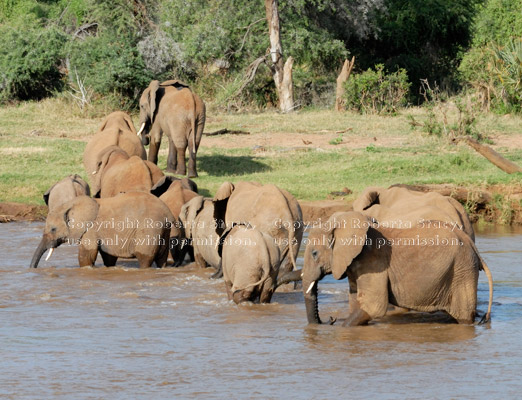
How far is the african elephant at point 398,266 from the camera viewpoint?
7.59 meters

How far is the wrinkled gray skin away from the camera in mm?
10375

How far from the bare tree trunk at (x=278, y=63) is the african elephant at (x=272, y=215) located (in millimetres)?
16851

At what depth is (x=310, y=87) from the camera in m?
28.8

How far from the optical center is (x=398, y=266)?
25.1ft

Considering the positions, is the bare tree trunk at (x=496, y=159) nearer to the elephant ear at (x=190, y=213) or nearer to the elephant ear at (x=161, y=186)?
the elephant ear at (x=161, y=186)

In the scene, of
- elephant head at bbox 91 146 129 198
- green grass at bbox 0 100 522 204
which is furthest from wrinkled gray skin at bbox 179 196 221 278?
green grass at bbox 0 100 522 204

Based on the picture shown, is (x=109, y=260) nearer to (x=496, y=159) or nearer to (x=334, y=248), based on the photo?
(x=334, y=248)

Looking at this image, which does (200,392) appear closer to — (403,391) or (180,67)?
(403,391)

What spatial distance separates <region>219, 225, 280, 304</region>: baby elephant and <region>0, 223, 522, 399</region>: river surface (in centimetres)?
15

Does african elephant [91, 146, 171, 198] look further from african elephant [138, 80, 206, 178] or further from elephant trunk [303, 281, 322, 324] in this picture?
elephant trunk [303, 281, 322, 324]

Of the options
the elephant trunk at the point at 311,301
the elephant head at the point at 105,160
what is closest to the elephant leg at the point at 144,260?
the elephant head at the point at 105,160

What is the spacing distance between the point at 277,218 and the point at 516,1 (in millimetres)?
26691

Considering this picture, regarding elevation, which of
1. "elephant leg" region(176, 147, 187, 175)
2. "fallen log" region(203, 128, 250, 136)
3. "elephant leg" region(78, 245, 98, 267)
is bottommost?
"elephant leg" region(78, 245, 98, 267)

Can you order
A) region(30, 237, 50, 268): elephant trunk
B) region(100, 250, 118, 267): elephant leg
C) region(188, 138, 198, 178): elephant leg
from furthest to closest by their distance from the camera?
region(188, 138, 198, 178): elephant leg
region(100, 250, 118, 267): elephant leg
region(30, 237, 50, 268): elephant trunk
